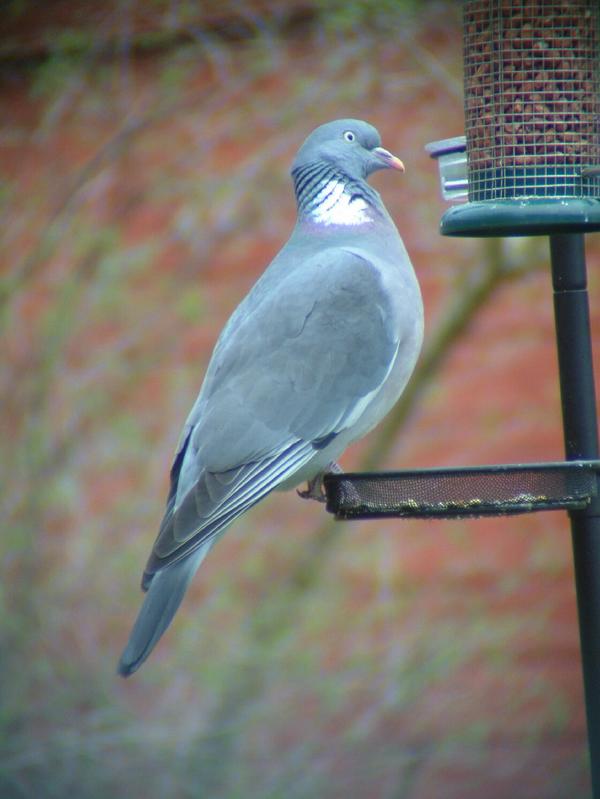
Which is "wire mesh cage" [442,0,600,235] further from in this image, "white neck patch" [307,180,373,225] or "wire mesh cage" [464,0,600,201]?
"white neck patch" [307,180,373,225]

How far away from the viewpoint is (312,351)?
10.2ft

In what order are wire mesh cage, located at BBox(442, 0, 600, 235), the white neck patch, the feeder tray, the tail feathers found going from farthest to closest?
the white neck patch
wire mesh cage, located at BBox(442, 0, 600, 235)
the tail feathers
the feeder tray

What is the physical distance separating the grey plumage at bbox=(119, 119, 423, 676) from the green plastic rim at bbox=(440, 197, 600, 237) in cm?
50

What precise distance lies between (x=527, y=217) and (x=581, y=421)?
0.39 metres

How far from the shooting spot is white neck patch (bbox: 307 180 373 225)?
3279 millimetres

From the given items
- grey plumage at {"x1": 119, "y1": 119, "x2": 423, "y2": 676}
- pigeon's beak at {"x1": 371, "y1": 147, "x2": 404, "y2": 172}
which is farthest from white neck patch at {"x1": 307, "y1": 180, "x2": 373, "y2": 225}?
pigeon's beak at {"x1": 371, "y1": 147, "x2": 404, "y2": 172}

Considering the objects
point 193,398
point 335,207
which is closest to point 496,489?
point 335,207

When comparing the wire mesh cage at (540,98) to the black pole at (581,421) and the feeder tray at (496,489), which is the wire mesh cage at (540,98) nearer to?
the black pole at (581,421)

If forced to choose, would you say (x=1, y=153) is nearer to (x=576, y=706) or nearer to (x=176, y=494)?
(x=176, y=494)

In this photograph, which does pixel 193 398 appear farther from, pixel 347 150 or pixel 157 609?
pixel 157 609

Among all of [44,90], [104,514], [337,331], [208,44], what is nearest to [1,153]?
[44,90]

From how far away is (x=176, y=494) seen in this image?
2947 mm

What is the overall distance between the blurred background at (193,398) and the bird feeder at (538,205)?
5.32 feet

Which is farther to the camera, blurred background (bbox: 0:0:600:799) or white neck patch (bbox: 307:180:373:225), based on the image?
blurred background (bbox: 0:0:600:799)
